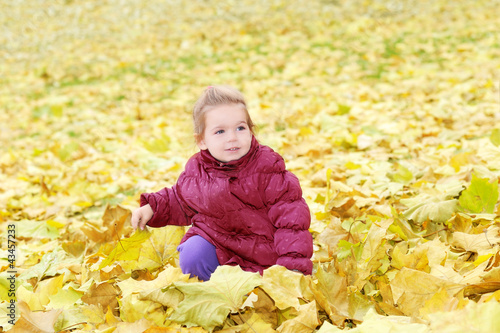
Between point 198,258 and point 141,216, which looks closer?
point 198,258

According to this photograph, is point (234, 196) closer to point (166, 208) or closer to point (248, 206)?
point (248, 206)

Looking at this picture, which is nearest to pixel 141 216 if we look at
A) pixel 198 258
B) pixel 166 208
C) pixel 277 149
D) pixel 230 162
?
pixel 166 208

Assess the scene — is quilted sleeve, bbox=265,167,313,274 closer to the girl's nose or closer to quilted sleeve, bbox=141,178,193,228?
the girl's nose

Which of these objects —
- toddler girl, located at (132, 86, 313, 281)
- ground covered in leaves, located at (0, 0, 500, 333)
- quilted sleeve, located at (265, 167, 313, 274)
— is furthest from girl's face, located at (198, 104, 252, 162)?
ground covered in leaves, located at (0, 0, 500, 333)

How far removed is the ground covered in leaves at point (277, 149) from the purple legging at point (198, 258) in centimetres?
18

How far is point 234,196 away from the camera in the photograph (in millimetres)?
1846

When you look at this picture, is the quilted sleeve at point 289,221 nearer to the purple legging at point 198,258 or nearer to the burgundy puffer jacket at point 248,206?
the burgundy puffer jacket at point 248,206

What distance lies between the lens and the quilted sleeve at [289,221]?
66.1 inches

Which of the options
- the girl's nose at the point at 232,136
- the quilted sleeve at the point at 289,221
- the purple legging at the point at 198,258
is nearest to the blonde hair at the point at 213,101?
the girl's nose at the point at 232,136

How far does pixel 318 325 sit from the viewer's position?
149 cm

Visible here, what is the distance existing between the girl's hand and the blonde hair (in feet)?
1.25

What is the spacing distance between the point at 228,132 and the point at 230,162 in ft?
0.40

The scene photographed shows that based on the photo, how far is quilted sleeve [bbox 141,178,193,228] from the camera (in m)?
1.98

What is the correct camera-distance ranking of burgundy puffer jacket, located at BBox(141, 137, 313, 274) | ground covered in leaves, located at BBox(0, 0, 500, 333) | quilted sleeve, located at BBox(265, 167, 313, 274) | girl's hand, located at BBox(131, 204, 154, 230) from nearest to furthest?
ground covered in leaves, located at BBox(0, 0, 500, 333) → quilted sleeve, located at BBox(265, 167, 313, 274) → burgundy puffer jacket, located at BBox(141, 137, 313, 274) → girl's hand, located at BBox(131, 204, 154, 230)
